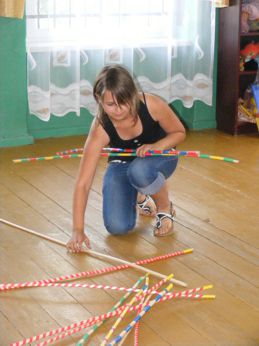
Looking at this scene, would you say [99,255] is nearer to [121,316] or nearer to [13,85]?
[121,316]

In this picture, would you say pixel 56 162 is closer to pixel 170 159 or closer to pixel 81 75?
pixel 81 75

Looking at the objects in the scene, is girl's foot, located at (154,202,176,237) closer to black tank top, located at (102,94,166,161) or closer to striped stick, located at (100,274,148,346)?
black tank top, located at (102,94,166,161)

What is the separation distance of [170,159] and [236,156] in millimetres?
1147

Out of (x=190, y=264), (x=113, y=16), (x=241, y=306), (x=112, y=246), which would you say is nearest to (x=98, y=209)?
(x=112, y=246)

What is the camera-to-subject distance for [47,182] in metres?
3.45

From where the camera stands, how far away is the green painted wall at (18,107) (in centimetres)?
390

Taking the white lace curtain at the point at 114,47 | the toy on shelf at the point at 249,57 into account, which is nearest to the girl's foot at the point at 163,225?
the white lace curtain at the point at 114,47

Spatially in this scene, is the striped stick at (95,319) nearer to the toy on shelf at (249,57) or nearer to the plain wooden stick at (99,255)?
the plain wooden stick at (99,255)

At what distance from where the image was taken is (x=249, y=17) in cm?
428

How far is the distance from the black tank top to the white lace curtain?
1.34 m

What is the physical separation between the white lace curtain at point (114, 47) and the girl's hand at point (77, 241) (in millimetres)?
1545

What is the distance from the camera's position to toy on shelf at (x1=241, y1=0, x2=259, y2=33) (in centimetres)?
426

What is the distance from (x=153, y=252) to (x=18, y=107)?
5.52 feet

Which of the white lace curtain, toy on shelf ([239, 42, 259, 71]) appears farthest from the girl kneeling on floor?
toy on shelf ([239, 42, 259, 71])
